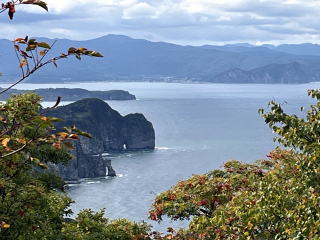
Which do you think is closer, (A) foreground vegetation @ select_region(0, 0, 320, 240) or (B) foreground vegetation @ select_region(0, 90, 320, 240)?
(A) foreground vegetation @ select_region(0, 0, 320, 240)

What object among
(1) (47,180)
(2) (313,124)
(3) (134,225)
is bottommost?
(3) (134,225)

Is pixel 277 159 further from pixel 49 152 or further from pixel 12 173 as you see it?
pixel 12 173

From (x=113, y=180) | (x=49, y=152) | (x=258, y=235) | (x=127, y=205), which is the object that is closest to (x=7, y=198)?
(x=49, y=152)

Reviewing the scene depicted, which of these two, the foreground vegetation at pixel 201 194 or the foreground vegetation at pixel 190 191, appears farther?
the foreground vegetation at pixel 201 194

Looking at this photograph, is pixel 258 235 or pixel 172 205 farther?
pixel 172 205

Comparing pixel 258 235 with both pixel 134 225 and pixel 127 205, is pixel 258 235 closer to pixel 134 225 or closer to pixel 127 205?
pixel 134 225

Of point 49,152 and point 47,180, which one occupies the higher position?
point 49,152

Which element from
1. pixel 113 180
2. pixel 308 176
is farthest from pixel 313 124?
pixel 113 180

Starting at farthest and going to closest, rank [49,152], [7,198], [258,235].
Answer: [49,152] → [7,198] → [258,235]

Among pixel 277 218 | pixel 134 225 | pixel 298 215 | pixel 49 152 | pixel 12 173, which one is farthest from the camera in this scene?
pixel 134 225

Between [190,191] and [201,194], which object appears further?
[190,191]
